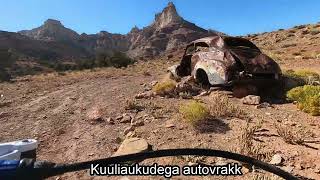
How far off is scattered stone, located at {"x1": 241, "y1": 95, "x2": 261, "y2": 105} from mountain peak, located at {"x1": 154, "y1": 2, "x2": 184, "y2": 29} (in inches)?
4915

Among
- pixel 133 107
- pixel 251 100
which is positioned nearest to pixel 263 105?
pixel 251 100

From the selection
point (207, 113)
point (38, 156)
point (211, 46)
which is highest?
point (211, 46)

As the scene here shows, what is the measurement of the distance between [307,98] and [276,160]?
10.6ft

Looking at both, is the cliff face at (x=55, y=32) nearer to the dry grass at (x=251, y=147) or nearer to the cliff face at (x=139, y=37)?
the cliff face at (x=139, y=37)

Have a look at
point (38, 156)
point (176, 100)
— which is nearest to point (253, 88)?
point (176, 100)

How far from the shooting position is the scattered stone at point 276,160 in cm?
568

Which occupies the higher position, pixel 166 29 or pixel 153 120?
pixel 166 29

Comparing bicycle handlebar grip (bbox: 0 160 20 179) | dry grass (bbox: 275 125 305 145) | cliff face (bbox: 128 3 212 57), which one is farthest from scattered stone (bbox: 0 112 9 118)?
cliff face (bbox: 128 3 212 57)

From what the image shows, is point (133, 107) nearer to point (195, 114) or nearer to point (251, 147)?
point (195, 114)

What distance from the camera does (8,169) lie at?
1905mm

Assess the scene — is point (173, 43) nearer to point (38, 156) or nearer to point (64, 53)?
point (64, 53)

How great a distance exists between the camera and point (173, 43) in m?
115

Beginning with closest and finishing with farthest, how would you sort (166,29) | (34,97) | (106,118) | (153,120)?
(153,120), (106,118), (34,97), (166,29)

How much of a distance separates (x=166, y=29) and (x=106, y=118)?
11833 cm
